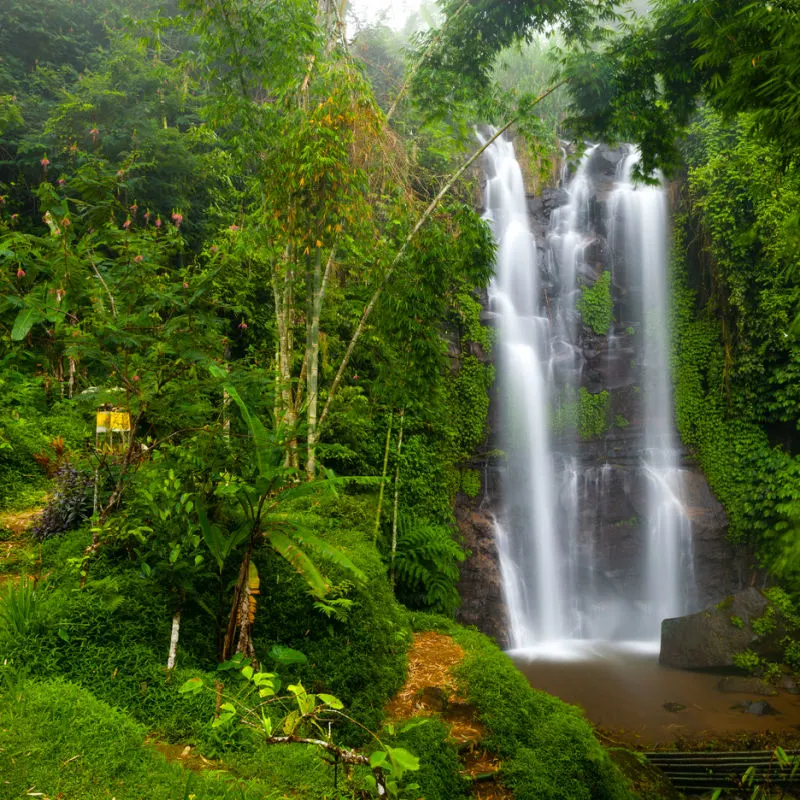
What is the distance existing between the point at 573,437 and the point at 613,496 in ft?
4.85

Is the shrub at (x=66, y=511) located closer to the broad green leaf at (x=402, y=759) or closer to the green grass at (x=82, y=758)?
the green grass at (x=82, y=758)

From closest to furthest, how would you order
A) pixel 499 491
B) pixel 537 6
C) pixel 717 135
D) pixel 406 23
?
1. pixel 537 6
2. pixel 499 491
3. pixel 717 135
4. pixel 406 23

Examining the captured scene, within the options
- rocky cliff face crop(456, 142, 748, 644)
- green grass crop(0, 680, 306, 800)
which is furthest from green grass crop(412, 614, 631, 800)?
rocky cliff face crop(456, 142, 748, 644)


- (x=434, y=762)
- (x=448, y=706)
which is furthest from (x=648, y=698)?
(x=434, y=762)

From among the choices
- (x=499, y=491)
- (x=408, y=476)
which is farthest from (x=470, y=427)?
(x=408, y=476)

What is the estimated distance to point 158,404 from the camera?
360cm

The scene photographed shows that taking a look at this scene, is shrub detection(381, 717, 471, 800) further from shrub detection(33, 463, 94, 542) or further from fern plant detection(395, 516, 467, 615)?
fern plant detection(395, 516, 467, 615)

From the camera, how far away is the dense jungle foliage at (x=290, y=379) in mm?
2893

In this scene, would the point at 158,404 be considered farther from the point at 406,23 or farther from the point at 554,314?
the point at 406,23

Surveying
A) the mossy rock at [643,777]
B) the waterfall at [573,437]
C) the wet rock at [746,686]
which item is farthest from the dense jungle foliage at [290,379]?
the wet rock at [746,686]

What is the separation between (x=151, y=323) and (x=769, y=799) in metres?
6.14

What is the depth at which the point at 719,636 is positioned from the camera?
28.3 feet

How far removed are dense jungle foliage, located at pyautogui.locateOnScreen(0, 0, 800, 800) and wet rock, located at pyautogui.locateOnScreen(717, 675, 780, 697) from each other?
3.66m

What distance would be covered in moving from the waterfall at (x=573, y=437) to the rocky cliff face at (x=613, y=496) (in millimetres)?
45
